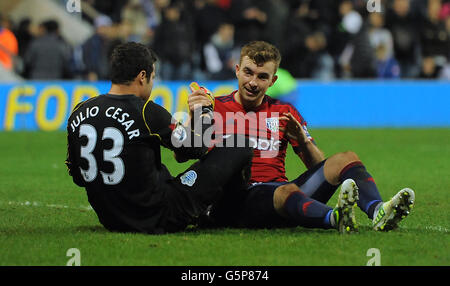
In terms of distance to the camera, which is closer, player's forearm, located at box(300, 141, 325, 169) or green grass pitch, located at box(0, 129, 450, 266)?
green grass pitch, located at box(0, 129, 450, 266)

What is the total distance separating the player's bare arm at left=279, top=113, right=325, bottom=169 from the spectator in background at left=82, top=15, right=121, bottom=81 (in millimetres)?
13941

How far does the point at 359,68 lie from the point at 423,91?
5.23 ft

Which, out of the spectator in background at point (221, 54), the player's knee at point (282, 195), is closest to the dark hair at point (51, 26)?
the spectator in background at point (221, 54)

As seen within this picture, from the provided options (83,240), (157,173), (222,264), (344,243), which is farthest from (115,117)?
(344,243)

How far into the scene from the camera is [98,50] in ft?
69.4

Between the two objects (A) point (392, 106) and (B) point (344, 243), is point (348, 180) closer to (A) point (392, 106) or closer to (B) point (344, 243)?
(B) point (344, 243)

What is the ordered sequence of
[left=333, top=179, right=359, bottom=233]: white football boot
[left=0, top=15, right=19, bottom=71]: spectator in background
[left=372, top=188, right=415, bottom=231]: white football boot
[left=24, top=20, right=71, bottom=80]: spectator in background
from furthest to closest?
[left=0, top=15, right=19, bottom=71]: spectator in background → [left=24, top=20, right=71, bottom=80]: spectator in background → [left=372, top=188, right=415, bottom=231]: white football boot → [left=333, top=179, right=359, bottom=233]: white football boot

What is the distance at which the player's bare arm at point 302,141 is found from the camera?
24.2ft

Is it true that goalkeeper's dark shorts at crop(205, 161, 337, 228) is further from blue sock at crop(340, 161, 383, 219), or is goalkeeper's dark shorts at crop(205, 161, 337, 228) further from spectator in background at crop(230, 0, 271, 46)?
spectator in background at crop(230, 0, 271, 46)

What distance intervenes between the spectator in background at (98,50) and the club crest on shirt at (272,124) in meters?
13.7

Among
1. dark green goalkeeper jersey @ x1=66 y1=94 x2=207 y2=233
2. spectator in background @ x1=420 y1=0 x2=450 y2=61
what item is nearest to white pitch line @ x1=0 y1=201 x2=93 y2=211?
dark green goalkeeper jersey @ x1=66 y1=94 x2=207 y2=233

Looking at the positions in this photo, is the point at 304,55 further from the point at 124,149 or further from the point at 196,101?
the point at 124,149

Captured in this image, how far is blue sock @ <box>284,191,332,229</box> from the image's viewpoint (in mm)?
6852
